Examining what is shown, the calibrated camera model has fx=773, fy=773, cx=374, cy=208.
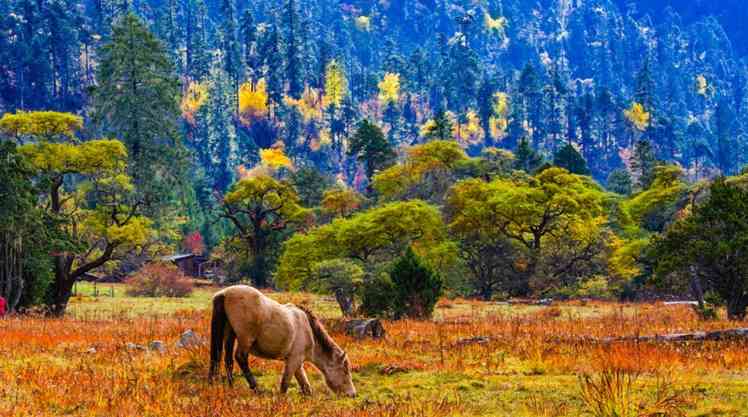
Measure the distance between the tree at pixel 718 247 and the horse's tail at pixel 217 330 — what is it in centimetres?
1829

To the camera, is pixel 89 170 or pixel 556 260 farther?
pixel 556 260

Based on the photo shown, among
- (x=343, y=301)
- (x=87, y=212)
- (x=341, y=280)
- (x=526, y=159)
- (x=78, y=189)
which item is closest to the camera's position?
(x=343, y=301)

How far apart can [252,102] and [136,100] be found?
111 m

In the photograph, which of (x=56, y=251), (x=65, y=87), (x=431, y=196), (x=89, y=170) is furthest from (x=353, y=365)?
(x=65, y=87)

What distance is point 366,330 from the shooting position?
63.2 ft

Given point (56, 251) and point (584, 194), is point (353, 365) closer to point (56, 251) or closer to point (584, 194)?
point (56, 251)

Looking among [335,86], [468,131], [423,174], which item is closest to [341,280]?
[423,174]

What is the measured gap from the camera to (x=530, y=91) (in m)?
186

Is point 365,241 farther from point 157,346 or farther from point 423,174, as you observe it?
point 423,174

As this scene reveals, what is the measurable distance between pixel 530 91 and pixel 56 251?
164m

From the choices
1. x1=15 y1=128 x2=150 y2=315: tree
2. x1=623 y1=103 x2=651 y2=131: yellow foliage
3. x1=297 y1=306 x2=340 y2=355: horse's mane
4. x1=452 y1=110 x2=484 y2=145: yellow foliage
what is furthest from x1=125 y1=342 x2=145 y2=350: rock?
x1=623 y1=103 x2=651 y2=131: yellow foliage

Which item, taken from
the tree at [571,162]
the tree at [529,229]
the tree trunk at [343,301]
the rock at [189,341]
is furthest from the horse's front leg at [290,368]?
the tree at [571,162]

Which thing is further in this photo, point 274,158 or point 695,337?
point 274,158

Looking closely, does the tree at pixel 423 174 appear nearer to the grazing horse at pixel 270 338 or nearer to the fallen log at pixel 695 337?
the fallen log at pixel 695 337
